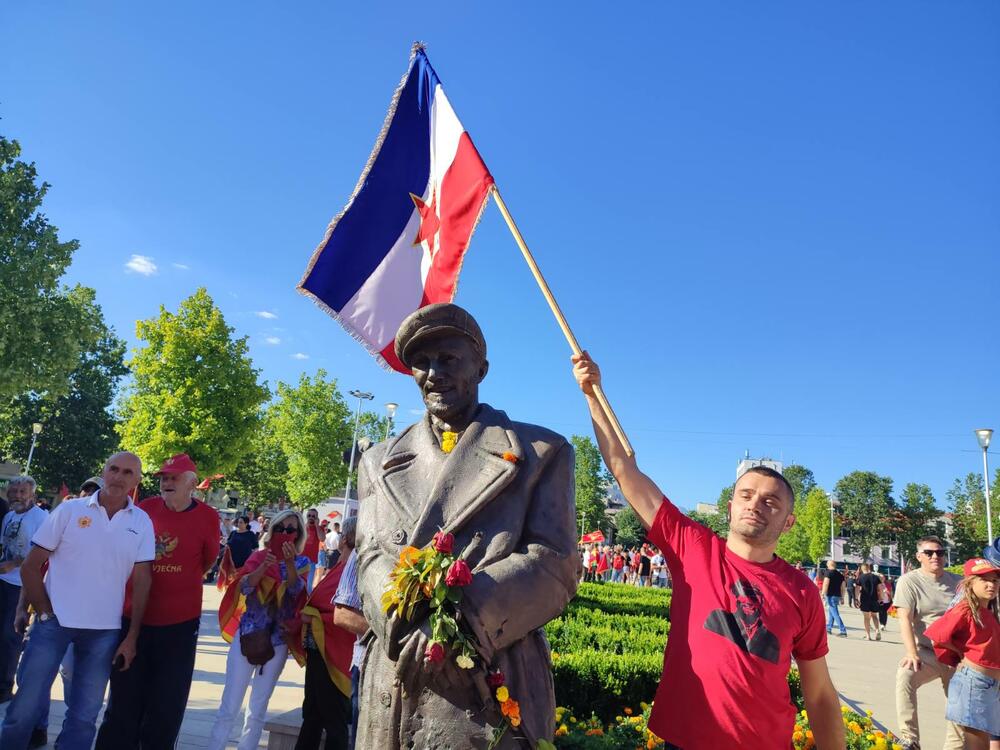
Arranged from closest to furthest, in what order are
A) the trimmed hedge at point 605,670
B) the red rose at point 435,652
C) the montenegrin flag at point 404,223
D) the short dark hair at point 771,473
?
the red rose at point 435,652 < the short dark hair at point 771,473 < the montenegrin flag at point 404,223 < the trimmed hedge at point 605,670

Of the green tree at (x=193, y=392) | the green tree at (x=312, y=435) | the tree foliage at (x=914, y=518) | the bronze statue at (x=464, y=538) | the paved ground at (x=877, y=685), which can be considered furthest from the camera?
the tree foliage at (x=914, y=518)

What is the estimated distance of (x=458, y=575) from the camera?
192 cm

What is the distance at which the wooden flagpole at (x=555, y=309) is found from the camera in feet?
10.5

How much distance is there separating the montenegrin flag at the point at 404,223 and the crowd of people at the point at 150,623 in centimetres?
173

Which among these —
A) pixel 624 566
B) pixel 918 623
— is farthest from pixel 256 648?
pixel 624 566

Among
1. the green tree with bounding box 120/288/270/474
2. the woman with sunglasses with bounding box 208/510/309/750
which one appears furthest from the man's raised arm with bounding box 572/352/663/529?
the green tree with bounding box 120/288/270/474

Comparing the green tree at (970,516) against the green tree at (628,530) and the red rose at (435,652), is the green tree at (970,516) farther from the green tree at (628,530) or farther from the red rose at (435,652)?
the red rose at (435,652)

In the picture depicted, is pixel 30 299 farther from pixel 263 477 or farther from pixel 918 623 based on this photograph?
pixel 263 477

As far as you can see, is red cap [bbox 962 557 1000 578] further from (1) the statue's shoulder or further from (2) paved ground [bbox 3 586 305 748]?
(2) paved ground [bbox 3 586 305 748]

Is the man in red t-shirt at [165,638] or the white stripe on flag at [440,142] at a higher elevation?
the white stripe on flag at [440,142]

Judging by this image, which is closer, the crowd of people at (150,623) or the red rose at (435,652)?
the red rose at (435,652)

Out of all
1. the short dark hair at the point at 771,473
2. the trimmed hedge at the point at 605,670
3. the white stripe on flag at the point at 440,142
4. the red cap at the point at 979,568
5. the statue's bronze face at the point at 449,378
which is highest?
the white stripe on flag at the point at 440,142

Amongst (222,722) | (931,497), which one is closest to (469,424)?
(222,722)

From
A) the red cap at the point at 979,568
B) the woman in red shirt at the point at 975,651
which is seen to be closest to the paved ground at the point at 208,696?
the woman in red shirt at the point at 975,651
